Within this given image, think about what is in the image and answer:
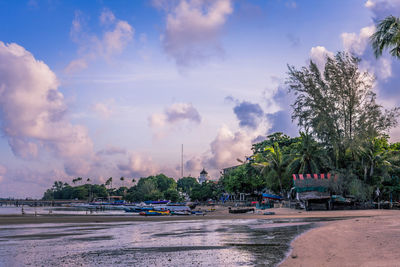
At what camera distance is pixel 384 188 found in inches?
1972

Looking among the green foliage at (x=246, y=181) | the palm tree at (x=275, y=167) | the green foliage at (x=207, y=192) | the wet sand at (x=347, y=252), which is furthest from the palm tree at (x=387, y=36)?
the green foliage at (x=207, y=192)

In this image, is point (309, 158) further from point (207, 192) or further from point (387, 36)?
point (207, 192)

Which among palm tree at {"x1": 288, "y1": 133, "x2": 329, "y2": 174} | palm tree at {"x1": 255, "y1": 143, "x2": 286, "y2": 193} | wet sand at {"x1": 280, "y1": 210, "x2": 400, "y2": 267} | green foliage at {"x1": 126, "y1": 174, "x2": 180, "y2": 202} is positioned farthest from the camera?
green foliage at {"x1": 126, "y1": 174, "x2": 180, "y2": 202}

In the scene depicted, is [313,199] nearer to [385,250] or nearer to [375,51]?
[375,51]

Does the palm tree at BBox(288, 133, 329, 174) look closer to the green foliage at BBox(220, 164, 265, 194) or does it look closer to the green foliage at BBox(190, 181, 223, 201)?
the green foliage at BBox(220, 164, 265, 194)

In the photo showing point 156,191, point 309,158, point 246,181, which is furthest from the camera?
point 156,191

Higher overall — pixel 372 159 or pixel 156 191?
pixel 372 159

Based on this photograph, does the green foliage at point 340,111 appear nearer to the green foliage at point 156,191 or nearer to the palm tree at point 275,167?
the palm tree at point 275,167

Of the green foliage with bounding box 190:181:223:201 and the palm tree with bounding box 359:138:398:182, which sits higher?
the palm tree with bounding box 359:138:398:182

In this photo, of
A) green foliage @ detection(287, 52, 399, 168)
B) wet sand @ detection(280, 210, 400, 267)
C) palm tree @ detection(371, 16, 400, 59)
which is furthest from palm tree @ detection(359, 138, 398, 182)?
wet sand @ detection(280, 210, 400, 267)

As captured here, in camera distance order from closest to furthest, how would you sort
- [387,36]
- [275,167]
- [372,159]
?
[387,36] < [372,159] < [275,167]

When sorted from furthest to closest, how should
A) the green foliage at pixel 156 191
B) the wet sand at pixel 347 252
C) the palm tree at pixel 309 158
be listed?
the green foliage at pixel 156 191, the palm tree at pixel 309 158, the wet sand at pixel 347 252

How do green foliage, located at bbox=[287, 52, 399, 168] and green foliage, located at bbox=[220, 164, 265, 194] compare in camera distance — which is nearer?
green foliage, located at bbox=[287, 52, 399, 168]

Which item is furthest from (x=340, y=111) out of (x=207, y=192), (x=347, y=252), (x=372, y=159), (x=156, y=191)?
(x=156, y=191)
